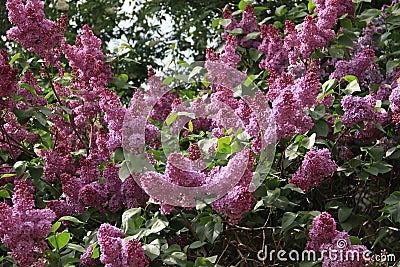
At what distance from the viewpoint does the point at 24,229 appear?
1.93 metres

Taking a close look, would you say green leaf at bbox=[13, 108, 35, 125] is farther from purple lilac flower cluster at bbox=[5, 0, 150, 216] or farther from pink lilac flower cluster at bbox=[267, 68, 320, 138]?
pink lilac flower cluster at bbox=[267, 68, 320, 138]

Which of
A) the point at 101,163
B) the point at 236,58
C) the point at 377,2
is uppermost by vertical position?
the point at 236,58

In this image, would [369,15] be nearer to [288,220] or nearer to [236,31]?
[236,31]

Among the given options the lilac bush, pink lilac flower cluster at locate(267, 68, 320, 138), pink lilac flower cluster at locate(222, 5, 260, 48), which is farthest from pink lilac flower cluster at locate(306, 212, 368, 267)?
pink lilac flower cluster at locate(222, 5, 260, 48)

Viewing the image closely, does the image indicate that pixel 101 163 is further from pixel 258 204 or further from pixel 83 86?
pixel 258 204

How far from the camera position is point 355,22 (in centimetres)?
329

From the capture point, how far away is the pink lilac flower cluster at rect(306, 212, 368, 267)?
1869 mm

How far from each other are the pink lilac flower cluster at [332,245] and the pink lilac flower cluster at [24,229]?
887 millimetres

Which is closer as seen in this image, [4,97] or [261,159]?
[261,159]

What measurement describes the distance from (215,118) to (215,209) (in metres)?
0.75

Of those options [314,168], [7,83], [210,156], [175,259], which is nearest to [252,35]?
[210,156]

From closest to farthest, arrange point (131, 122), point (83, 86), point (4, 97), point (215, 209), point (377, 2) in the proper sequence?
point (215, 209)
point (131, 122)
point (4, 97)
point (83, 86)
point (377, 2)

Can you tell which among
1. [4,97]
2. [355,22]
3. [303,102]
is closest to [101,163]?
[4,97]

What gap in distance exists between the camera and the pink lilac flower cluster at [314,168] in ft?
7.15
